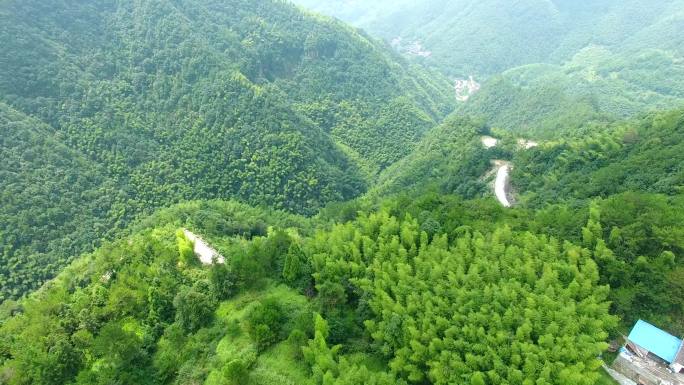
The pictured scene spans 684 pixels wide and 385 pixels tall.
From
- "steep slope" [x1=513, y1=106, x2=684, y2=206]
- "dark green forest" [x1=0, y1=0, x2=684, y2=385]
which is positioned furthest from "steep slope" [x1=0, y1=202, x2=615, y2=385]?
"steep slope" [x1=513, y1=106, x2=684, y2=206]

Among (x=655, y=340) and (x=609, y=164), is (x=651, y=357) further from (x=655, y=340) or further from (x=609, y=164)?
(x=609, y=164)

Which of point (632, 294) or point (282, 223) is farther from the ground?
point (632, 294)

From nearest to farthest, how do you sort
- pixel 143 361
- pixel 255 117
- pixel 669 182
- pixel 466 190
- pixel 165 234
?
pixel 143 361 < pixel 669 182 < pixel 165 234 < pixel 466 190 < pixel 255 117

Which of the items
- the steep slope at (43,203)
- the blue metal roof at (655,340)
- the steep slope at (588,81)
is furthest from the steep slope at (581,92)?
the steep slope at (43,203)

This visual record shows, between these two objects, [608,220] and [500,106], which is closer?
[608,220]

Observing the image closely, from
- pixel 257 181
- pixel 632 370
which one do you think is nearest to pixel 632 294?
pixel 632 370

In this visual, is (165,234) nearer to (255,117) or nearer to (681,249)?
(255,117)
